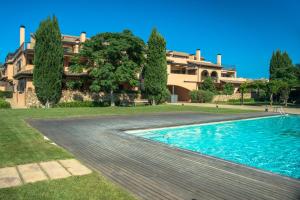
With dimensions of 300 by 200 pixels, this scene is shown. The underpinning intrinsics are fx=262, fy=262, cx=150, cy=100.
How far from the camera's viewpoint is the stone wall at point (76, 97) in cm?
2717

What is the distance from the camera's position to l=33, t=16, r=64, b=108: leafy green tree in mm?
26047

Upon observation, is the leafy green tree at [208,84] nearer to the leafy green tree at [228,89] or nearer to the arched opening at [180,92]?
the leafy green tree at [228,89]

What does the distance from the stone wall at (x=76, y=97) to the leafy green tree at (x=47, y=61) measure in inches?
41.5

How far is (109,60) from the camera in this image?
27.7 m

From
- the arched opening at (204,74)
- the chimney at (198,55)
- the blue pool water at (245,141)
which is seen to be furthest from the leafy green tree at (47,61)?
the chimney at (198,55)

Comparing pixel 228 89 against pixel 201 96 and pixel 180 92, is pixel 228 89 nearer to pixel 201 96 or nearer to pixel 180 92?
pixel 201 96

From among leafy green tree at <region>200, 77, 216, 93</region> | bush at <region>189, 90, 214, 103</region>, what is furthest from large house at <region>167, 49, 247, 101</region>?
bush at <region>189, 90, 214, 103</region>

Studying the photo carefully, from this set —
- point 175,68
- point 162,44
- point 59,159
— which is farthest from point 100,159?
point 175,68

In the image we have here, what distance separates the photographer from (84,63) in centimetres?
2806

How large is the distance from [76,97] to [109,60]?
19.5 feet

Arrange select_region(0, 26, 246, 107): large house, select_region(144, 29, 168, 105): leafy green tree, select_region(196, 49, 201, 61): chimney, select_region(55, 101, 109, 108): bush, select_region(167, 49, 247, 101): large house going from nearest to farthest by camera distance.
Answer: select_region(55, 101, 109, 108): bush
select_region(0, 26, 246, 107): large house
select_region(144, 29, 168, 105): leafy green tree
select_region(167, 49, 247, 101): large house
select_region(196, 49, 201, 61): chimney

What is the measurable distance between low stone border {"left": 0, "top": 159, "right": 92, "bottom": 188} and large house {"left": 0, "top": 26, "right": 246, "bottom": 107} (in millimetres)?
23092

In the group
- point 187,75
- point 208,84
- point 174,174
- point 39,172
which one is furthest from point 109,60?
point 174,174

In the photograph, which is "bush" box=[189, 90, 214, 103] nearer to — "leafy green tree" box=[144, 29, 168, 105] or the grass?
"leafy green tree" box=[144, 29, 168, 105]
